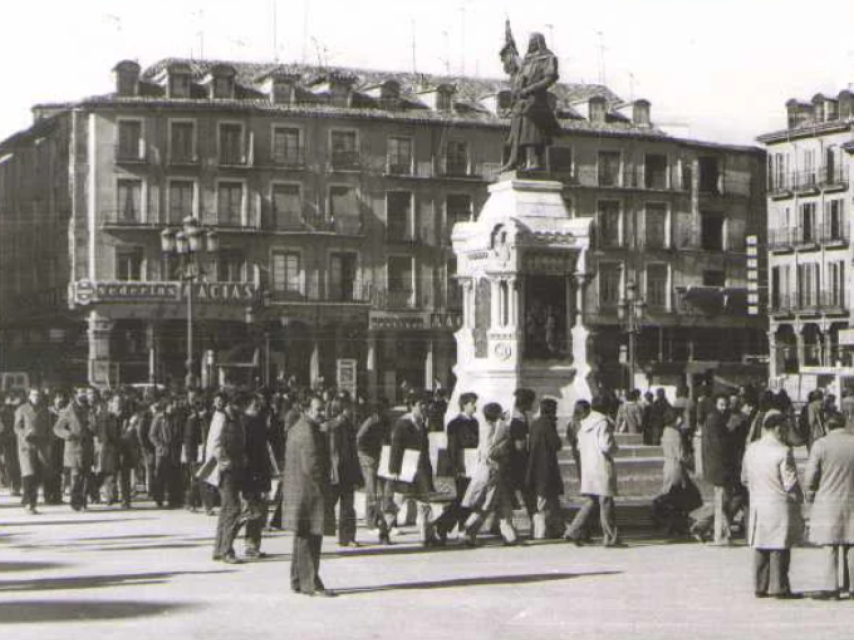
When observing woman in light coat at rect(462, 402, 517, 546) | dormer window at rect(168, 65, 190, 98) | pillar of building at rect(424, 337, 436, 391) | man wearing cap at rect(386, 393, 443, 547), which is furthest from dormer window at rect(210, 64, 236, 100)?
woman in light coat at rect(462, 402, 517, 546)

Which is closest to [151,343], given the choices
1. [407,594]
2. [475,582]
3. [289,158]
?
[289,158]

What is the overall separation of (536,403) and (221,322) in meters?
40.0

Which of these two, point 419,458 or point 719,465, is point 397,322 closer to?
point 419,458

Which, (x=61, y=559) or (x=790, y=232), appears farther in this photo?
(x=790, y=232)

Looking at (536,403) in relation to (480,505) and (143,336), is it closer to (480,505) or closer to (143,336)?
(480,505)

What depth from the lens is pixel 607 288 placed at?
2744 inches

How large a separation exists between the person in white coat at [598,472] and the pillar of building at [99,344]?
44.9 metres

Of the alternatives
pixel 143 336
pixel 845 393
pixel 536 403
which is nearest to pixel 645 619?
pixel 536 403

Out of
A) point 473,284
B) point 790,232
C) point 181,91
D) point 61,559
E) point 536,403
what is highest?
point 181,91

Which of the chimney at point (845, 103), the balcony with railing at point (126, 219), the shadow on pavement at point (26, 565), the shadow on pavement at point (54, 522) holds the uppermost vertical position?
the chimney at point (845, 103)

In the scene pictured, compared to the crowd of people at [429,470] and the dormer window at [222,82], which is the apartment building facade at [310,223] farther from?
the crowd of people at [429,470]

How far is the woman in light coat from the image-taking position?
17.0 meters

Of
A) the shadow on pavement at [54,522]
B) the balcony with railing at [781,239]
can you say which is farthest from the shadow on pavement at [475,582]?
the balcony with railing at [781,239]

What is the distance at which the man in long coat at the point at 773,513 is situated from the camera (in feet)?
41.0
